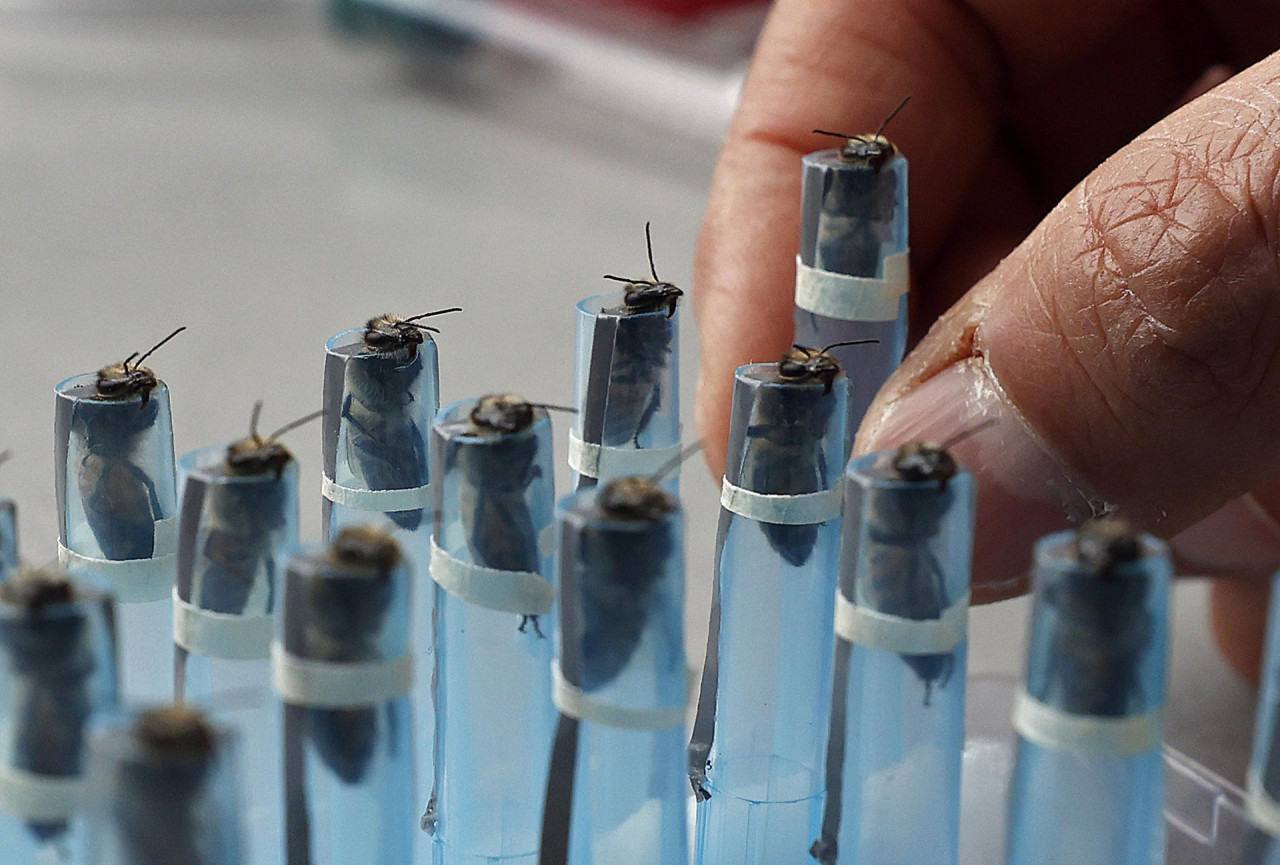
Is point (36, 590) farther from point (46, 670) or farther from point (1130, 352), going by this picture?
point (1130, 352)

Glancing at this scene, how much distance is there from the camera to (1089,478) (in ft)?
1.58

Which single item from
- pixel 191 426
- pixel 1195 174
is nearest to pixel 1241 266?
pixel 1195 174

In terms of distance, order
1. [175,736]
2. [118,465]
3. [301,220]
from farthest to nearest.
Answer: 1. [301,220]
2. [118,465]
3. [175,736]

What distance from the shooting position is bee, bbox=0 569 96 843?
30cm

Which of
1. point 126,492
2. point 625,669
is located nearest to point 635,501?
point 625,669

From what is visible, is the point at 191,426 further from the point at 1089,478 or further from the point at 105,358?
the point at 1089,478

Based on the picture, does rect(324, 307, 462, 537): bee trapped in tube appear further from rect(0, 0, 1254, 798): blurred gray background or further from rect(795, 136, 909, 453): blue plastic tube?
rect(0, 0, 1254, 798): blurred gray background

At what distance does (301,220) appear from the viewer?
1214 millimetres

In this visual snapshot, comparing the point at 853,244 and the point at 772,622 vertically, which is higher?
the point at 853,244

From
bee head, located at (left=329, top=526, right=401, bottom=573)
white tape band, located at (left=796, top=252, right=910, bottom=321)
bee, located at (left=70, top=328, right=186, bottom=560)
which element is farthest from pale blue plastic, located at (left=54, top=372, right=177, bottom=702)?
white tape band, located at (left=796, top=252, right=910, bottom=321)

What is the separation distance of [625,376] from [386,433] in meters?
0.07

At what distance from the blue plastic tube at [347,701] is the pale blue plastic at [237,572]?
14 millimetres

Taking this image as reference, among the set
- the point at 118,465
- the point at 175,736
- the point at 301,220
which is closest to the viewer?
the point at 175,736

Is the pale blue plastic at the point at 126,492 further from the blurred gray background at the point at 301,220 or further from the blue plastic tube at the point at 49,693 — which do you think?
the blurred gray background at the point at 301,220
